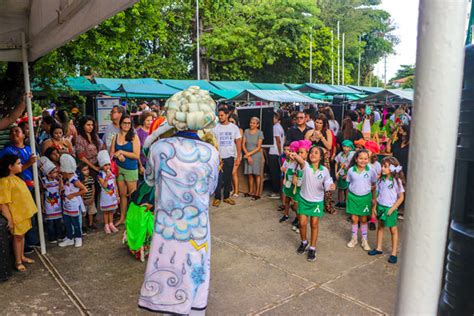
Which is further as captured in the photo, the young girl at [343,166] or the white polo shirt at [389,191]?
the young girl at [343,166]

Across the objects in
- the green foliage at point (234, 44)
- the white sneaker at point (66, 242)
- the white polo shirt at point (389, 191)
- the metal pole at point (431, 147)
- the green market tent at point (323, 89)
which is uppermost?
the green foliage at point (234, 44)

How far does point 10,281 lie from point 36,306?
718mm

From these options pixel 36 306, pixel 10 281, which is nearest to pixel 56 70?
pixel 10 281

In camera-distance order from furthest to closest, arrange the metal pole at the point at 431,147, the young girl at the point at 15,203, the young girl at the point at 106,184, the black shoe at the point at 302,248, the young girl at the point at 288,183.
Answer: the young girl at the point at 288,183
the young girl at the point at 106,184
the black shoe at the point at 302,248
the young girl at the point at 15,203
the metal pole at the point at 431,147

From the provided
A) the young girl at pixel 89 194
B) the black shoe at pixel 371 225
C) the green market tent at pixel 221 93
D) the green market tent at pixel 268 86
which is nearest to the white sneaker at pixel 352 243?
the black shoe at pixel 371 225

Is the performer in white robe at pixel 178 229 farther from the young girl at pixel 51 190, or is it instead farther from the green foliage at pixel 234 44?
the green foliage at pixel 234 44

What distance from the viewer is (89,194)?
18.5 feet

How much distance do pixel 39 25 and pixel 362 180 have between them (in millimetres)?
4064

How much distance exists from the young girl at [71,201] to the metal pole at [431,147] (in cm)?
470

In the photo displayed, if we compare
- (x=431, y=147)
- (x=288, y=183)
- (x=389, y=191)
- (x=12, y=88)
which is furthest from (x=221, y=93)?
(x=431, y=147)

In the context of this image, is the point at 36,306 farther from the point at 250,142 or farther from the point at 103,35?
the point at 103,35

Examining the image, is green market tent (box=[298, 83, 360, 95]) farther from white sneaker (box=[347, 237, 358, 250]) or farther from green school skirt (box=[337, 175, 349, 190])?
white sneaker (box=[347, 237, 358, 250])

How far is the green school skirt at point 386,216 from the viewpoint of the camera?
4613mm

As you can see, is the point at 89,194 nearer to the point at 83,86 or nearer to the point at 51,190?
→ the point at 51,190
